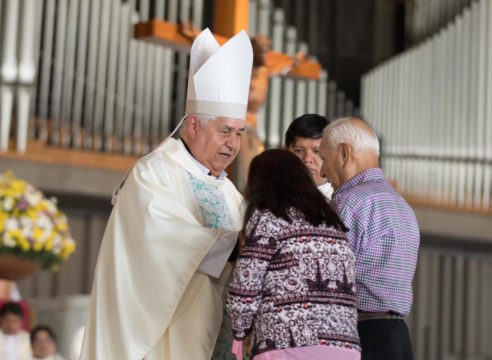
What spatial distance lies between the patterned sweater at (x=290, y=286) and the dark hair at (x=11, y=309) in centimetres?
348

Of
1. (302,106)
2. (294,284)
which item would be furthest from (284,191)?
(302,106)

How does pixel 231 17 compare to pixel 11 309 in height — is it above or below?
above

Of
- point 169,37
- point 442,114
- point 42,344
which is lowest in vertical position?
Result: point 42,344

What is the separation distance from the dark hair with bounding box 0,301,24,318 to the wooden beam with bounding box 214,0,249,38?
2.31 meters

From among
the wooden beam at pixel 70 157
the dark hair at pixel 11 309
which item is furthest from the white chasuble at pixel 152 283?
the wooden beam at pixel 70 157

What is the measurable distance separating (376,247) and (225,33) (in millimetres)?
1690

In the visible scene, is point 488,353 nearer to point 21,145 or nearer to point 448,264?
point 448,264

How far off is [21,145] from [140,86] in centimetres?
121

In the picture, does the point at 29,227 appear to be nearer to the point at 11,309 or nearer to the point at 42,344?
the point at 11,309

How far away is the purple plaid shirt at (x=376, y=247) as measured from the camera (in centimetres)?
424

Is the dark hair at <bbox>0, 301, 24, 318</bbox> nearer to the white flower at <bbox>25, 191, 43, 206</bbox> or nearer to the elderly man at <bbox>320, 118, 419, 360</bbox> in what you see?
the white flower at <bbox>25, 191, 43, 206</bbox>

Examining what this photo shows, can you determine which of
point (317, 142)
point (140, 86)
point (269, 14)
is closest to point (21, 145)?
point (140, 86)

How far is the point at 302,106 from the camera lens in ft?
33.8

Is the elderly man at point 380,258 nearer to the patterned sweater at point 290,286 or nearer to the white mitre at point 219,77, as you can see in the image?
the patterned sweater at point 290,286
